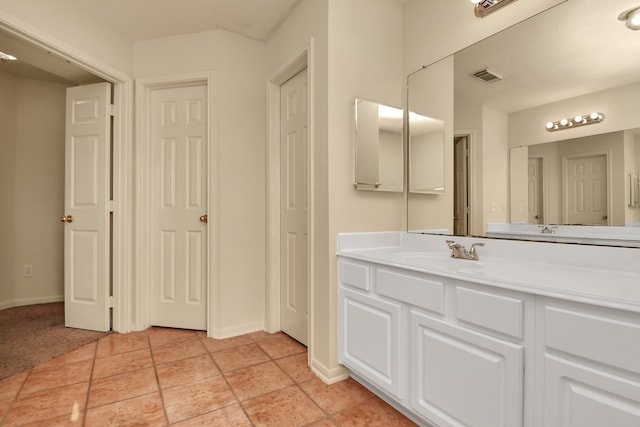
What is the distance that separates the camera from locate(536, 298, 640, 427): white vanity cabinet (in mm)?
845

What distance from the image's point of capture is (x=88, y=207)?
272 centimetres

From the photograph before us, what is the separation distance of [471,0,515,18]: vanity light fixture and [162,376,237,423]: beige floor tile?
2.55m

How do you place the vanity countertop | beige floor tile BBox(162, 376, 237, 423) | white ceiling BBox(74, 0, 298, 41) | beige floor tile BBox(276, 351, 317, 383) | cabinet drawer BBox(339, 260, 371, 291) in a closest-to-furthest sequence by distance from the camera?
the vanity countertop < beige floor tile BBox(162, 376, 237, 423) < cabinet drawer BBox(339, 260, 371, 291) < beige floor tile BBox(276, 351, 317, 383) < white ceiling BBox(74, 0, 298, 41)

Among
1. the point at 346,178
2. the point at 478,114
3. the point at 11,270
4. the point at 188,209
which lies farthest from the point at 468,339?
the point at 11,270

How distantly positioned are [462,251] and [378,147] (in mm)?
839

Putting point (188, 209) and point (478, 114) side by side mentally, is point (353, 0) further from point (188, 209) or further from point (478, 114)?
point (188, 209)

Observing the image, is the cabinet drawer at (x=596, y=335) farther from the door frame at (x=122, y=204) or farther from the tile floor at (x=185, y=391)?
the door frame at (x=122, y=204)

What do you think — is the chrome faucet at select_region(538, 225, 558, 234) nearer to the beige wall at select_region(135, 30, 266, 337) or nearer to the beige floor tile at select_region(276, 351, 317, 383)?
the beige floor tile at select_region(276, 351, 317, 383)

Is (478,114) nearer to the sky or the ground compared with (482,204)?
nearer to the sky

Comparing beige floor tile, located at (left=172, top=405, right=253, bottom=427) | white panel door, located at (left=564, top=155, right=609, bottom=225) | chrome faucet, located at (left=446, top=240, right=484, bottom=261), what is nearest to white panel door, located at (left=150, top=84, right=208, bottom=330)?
beige floor tile, located at (left=172, top=405, right=253, bottom=427)

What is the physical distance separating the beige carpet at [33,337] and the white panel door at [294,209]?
1606mm

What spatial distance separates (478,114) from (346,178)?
868mm

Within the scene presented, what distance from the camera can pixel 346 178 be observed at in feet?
6.54

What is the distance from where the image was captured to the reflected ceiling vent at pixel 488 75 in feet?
5.75
